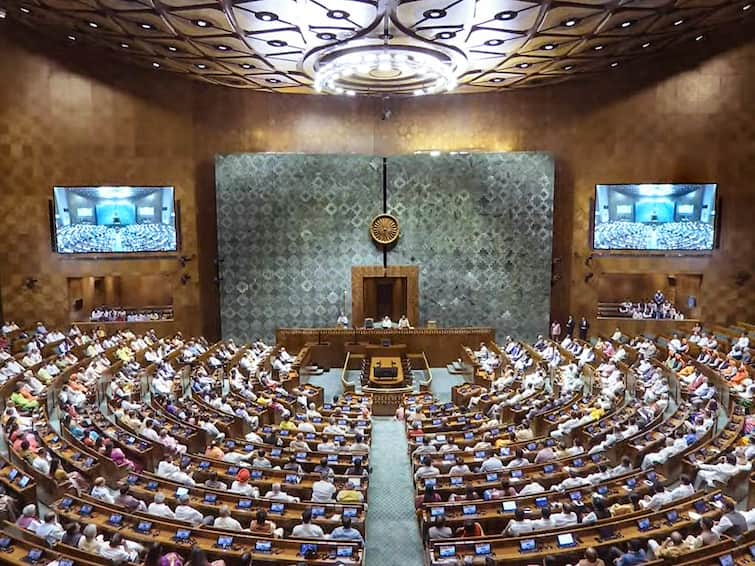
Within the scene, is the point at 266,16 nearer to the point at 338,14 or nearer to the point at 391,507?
the point at 338,14

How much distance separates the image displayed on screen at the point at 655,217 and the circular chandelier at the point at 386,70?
8867 mm

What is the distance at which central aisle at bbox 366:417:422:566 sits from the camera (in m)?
8.20

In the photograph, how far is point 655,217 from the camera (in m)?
22.7

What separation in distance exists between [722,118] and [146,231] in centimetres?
2496

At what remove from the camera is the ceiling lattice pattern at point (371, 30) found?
15.0 meters

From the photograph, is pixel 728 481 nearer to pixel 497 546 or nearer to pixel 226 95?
pixel 497 546

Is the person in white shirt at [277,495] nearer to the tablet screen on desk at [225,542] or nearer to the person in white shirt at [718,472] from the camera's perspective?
the tablet screen on desk at [225,542]

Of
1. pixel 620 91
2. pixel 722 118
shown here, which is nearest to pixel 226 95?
pixel 620 91

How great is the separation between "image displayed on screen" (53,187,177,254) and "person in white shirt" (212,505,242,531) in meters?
17.9

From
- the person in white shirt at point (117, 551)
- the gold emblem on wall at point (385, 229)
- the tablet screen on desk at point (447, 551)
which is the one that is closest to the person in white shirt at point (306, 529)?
the tablet screen on desk at point (447, 551)

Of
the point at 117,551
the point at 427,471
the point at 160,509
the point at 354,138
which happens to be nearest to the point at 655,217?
the point at 354,138

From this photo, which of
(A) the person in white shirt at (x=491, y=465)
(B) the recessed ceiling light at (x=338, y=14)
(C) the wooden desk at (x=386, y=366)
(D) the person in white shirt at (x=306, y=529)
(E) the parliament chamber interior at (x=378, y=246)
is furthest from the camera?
(C) the wooden desk at (x=386, y=366)

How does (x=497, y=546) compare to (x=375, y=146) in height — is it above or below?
below

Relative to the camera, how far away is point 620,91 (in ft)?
76.5
